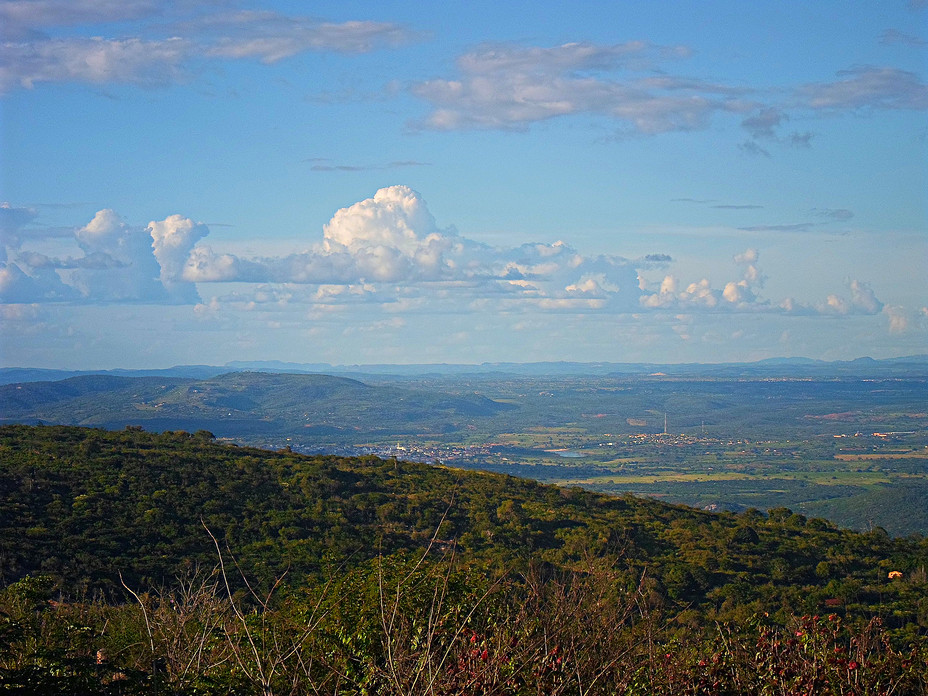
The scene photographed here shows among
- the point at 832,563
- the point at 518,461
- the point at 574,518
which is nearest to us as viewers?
the point at 832,563

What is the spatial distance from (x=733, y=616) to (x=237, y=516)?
1983cm

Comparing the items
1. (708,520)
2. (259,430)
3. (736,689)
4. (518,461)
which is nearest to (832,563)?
(708,520)

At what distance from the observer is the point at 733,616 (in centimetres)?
2430

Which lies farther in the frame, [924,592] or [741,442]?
[741,442]

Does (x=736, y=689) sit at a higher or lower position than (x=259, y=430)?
higher

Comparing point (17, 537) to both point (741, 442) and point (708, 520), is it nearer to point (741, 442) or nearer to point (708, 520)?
point (708, 520)

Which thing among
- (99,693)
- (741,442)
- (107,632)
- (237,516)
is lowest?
(741,442)

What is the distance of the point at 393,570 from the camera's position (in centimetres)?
1309

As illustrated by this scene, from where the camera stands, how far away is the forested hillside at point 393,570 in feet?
31.3

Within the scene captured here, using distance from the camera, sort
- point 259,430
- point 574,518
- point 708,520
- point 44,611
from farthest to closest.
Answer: point 259,430 < point 708,520 < point 574,518 < point 44,611

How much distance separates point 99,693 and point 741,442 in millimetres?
178348

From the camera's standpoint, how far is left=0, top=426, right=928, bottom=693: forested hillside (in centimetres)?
955

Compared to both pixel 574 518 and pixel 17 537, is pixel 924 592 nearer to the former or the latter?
Result: pixel 574 518

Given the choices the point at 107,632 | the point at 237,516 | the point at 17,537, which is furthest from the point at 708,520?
the point at 107,632
